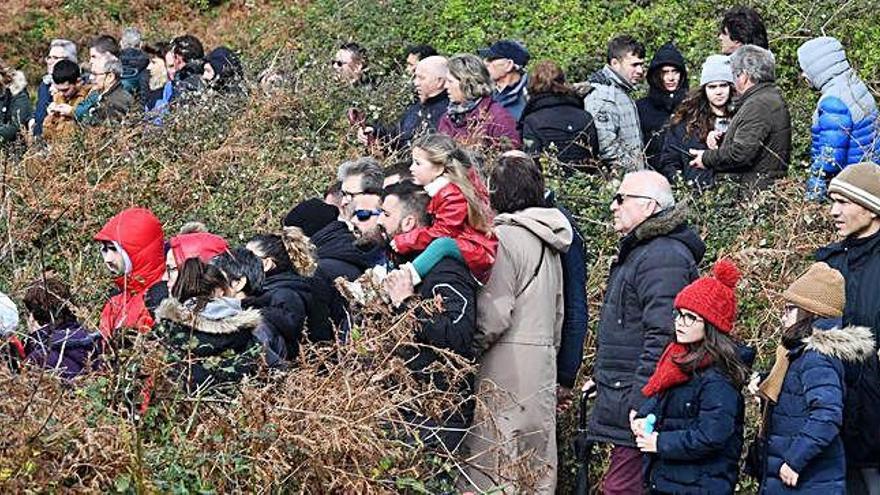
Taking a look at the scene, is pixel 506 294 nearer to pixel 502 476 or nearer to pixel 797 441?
pixel 502 476

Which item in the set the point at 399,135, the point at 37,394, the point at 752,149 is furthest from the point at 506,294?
the point at 399,135

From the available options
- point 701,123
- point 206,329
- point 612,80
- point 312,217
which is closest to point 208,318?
point 206,329

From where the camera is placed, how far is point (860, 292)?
763cm

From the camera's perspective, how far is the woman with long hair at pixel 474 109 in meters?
11.0

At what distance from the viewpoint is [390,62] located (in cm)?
1720

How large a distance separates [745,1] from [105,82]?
21.7 feet

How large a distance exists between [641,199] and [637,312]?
22.8 inches

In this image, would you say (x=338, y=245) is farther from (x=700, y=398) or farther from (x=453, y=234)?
(x=700, y=398)

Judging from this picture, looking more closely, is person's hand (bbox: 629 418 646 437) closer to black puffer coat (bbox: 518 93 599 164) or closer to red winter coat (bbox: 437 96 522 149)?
red winter coat (bbox: 437 96 522 149)

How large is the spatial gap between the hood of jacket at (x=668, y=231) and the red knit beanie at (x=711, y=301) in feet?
1.94

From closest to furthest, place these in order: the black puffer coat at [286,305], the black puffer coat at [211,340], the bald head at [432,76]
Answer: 1. the black puffer coat at [211,340]
2. the black puffer coat at [286,305]
3. the bald head at [432,76]

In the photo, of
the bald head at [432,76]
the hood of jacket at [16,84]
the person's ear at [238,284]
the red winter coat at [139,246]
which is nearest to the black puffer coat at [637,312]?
the person's ear at [238,284]

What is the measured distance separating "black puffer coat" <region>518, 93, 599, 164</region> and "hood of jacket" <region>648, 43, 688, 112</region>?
1361mm

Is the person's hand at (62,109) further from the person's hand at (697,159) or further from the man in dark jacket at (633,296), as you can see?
the man in dark jacket at (633,296)
